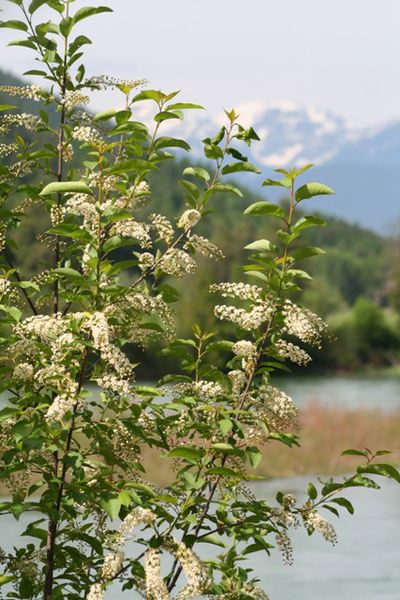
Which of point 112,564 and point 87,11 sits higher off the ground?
point 87,11

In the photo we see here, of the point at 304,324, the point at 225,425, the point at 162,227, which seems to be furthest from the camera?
the point at 162,227

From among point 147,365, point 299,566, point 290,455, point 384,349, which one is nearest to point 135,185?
point 299,566

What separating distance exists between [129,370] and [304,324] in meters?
0.88

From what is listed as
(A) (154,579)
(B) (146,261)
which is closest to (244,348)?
→ (B) (146,261)

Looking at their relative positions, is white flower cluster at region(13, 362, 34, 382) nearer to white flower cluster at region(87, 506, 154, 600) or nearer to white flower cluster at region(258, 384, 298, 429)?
white flower cluster at region(87, 506, 154, 600)

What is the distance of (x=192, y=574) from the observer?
13.8ft

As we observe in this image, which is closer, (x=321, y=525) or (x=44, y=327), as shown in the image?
(x=44, y=327)

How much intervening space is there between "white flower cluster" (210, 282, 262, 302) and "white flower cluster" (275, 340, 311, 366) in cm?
24

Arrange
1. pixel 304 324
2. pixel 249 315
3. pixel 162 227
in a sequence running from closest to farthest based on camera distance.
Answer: pixel 304 324
pixel 249 315
pixel 162 227

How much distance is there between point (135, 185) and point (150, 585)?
173 centimetres

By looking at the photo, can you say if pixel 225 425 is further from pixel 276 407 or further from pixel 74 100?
pixel 74 100

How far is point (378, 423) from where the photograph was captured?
77.8 feet

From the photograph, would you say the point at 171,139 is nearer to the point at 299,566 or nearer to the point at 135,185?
the point at 135,185

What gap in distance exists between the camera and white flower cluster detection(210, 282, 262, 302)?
480cm
